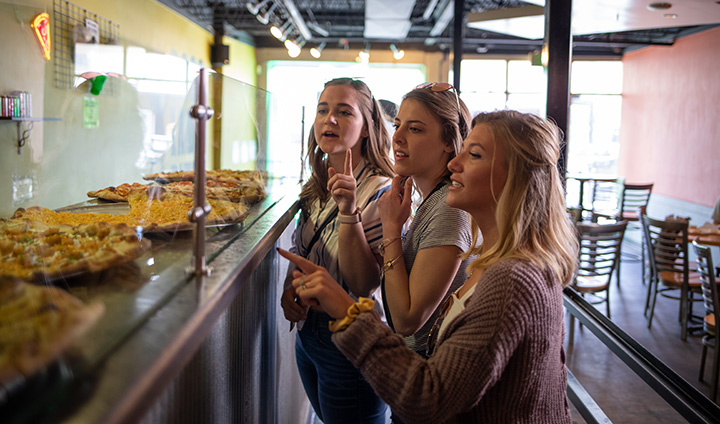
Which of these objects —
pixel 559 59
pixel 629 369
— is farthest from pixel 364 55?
pixel 559 59

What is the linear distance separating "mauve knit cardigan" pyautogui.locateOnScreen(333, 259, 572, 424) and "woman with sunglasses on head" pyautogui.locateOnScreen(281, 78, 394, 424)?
2.07ft

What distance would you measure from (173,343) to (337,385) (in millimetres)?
1141

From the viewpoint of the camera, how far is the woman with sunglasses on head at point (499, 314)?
1.00 meters

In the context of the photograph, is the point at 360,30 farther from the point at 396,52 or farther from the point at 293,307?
the point at 293,307

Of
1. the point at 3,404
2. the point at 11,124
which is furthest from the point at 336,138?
the point at 11,124

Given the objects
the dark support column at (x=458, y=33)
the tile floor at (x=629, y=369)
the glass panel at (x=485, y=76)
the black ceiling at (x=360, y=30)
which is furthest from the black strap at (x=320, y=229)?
the glass panel at (x=485, y=76)

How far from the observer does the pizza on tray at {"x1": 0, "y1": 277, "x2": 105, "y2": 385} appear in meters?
0.59

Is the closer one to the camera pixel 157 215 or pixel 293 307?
pixel 157 215

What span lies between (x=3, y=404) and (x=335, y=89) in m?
1.62

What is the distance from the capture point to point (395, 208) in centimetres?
158

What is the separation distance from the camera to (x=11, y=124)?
4250 mm

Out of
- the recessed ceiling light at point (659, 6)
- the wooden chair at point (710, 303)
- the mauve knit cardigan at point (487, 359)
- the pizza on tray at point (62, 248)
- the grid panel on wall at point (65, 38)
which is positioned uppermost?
the recessed ceiling light at point (659, 6)

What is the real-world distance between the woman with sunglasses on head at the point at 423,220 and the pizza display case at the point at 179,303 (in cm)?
37

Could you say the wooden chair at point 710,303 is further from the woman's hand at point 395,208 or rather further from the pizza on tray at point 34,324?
the pizza on tray at point 34,324
